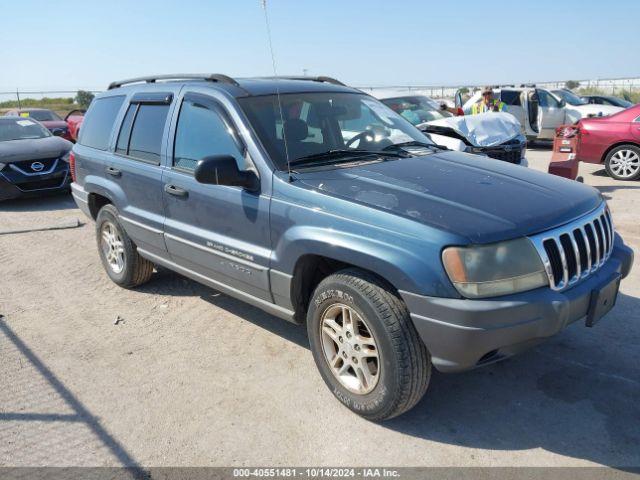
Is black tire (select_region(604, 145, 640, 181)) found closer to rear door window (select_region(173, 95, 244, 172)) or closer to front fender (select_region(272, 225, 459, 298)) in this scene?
rear door window (select_region(173, 95, 244, 172))

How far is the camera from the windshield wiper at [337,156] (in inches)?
139

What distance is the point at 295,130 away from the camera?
3.70 m

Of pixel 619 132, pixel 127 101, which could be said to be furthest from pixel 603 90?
pixel 127 101

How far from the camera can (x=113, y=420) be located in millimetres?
3232

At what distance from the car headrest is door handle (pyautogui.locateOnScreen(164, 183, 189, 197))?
892mm

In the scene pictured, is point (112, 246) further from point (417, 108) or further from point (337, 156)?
point (417, 108)

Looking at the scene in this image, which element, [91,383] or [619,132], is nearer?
[91,383]

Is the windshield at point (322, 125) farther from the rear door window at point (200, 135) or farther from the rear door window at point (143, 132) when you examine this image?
the rear door window at point (143, 132)

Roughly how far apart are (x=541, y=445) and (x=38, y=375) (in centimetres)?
323

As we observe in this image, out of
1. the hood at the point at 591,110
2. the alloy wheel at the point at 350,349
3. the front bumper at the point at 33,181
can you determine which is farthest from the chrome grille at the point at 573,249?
the hood at the point at 591,110

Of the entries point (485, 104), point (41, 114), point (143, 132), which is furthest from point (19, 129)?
point (485, 104)

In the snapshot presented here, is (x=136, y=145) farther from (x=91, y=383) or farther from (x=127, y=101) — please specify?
(x=91, y=383)

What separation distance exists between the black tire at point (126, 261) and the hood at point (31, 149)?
4.70 m

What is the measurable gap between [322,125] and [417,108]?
749cm
